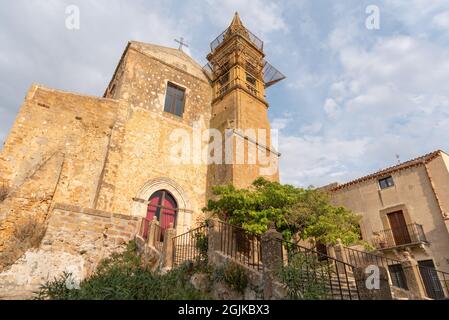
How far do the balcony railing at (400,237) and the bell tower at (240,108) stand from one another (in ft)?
22.7

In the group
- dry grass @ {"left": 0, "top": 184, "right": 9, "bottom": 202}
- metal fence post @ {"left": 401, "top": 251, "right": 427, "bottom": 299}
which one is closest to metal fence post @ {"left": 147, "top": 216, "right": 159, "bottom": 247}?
dry grass @ {"left": 0, "top": 184, "right": 9, "bottom": 202}

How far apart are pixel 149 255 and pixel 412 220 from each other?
13.9m

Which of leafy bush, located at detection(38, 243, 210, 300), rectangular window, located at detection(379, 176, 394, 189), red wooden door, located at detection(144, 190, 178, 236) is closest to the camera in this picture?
leafy bush, located at detection(38, 243, 210, 300)

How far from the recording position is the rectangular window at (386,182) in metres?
16.5

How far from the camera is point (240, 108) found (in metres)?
15.3

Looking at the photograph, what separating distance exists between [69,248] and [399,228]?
15.8 metres

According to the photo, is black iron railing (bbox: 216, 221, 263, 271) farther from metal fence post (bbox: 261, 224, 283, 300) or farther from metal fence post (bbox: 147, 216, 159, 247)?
metal fence post (bbox: 147, 216, 159, 247)

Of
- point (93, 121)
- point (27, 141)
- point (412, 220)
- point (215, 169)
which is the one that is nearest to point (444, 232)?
point (412, 220)

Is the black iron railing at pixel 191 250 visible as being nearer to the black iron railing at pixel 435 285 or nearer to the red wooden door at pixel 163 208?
the red wooden door at pixel 163 208

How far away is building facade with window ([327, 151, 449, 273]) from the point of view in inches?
551

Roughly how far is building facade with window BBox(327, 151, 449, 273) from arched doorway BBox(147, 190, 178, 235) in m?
11.3

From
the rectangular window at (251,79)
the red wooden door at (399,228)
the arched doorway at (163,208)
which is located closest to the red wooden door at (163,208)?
the arched doorway at (163,208)

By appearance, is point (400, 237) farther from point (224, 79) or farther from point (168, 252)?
point (224, 79)
